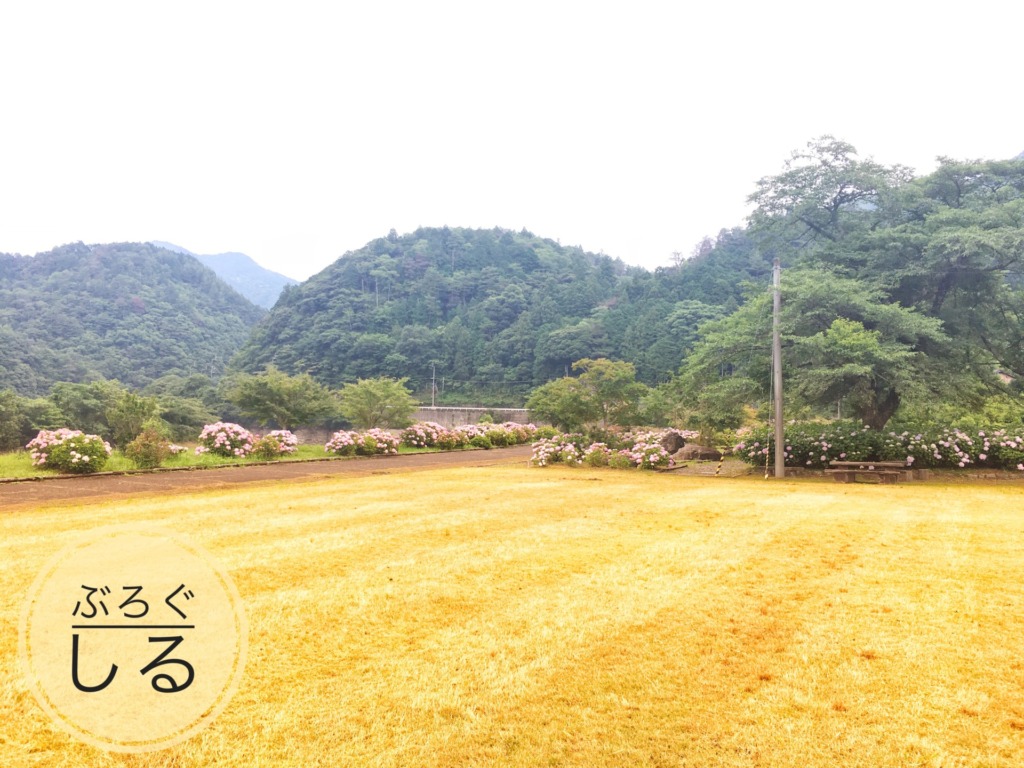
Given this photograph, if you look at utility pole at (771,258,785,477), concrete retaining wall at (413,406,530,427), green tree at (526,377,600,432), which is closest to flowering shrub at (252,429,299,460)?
green tree at (526,377,600,432)

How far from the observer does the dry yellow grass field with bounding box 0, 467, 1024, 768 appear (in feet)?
8.68

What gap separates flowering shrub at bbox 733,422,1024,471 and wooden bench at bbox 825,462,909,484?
707 mm

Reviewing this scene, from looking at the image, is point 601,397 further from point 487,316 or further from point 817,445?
point 487,316

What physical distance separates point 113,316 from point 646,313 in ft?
190

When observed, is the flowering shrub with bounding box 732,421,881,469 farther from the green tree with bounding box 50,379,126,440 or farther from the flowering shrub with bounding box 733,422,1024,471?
the green tree with bounding box 50,379,126,440

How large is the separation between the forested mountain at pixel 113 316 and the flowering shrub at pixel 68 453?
142ft

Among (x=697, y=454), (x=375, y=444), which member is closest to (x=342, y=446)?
(x=375, y=444)

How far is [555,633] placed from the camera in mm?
3867

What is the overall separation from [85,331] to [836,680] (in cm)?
7721

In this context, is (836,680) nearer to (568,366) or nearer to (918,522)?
(918,522)

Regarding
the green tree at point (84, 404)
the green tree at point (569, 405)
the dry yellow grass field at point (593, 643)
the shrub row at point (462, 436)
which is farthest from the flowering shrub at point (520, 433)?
the dry yellow grass field at point (593, 643)

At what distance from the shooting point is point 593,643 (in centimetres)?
375

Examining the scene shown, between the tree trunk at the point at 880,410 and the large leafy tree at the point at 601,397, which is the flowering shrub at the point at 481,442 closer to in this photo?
the large leafy tree at the point at 601,397

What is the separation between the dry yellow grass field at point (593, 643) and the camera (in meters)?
2.64
